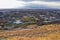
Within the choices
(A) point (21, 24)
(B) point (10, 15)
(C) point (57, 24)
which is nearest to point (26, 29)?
(A) point (21, 24)

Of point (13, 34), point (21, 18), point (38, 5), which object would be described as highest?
point (38, 5)

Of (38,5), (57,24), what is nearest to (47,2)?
(38,5)

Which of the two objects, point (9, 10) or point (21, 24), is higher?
point (9, 10)

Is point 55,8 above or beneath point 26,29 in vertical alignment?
above

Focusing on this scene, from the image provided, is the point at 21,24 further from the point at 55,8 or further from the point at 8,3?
the point at 55,8

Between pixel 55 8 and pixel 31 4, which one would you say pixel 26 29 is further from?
pixel 55 8

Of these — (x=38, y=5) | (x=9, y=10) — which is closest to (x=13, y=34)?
(x=9, y=10)
